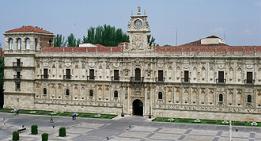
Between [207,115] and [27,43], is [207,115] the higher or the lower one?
the lower one

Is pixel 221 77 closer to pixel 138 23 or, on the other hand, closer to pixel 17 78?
pixel 138 23

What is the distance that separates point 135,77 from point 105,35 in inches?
1516

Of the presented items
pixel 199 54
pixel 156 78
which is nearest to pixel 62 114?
pixel 156 78

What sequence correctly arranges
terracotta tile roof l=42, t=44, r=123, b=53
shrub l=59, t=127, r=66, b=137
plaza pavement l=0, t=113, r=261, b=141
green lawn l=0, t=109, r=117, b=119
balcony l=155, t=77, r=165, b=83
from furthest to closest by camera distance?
terracotta tile roof l=42, t=44, r=123, b=53, green lawn l=0, t=109, r=117, b=119, balcony l=155, t=77, r=165, b=83, shrub l=59, t=127, r=66, b=137, plaza pavement l=0, t=113, r=261, b=141

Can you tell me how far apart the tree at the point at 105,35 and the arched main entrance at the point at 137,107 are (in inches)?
1455

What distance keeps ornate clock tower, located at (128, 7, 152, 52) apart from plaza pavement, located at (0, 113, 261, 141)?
39.3 ft

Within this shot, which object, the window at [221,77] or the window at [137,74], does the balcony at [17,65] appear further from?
the window at [221,77]

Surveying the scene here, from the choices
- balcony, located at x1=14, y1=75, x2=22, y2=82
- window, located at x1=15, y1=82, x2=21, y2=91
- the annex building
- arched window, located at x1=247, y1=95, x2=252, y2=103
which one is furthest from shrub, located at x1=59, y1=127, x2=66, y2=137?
arched window, located at x1=247, y1=95, x2=252, y2=103

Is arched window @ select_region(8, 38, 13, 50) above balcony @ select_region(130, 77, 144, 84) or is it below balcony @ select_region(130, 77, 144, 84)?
above

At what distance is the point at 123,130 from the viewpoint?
61750 mm

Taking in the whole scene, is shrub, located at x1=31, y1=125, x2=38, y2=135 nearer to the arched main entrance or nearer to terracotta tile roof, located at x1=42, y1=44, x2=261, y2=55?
the arched main entrance

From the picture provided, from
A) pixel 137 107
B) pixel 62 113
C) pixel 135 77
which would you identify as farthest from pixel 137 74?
pixel 62 113

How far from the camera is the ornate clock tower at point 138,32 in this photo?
73812mm

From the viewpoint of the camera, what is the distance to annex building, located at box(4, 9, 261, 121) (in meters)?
68.1
